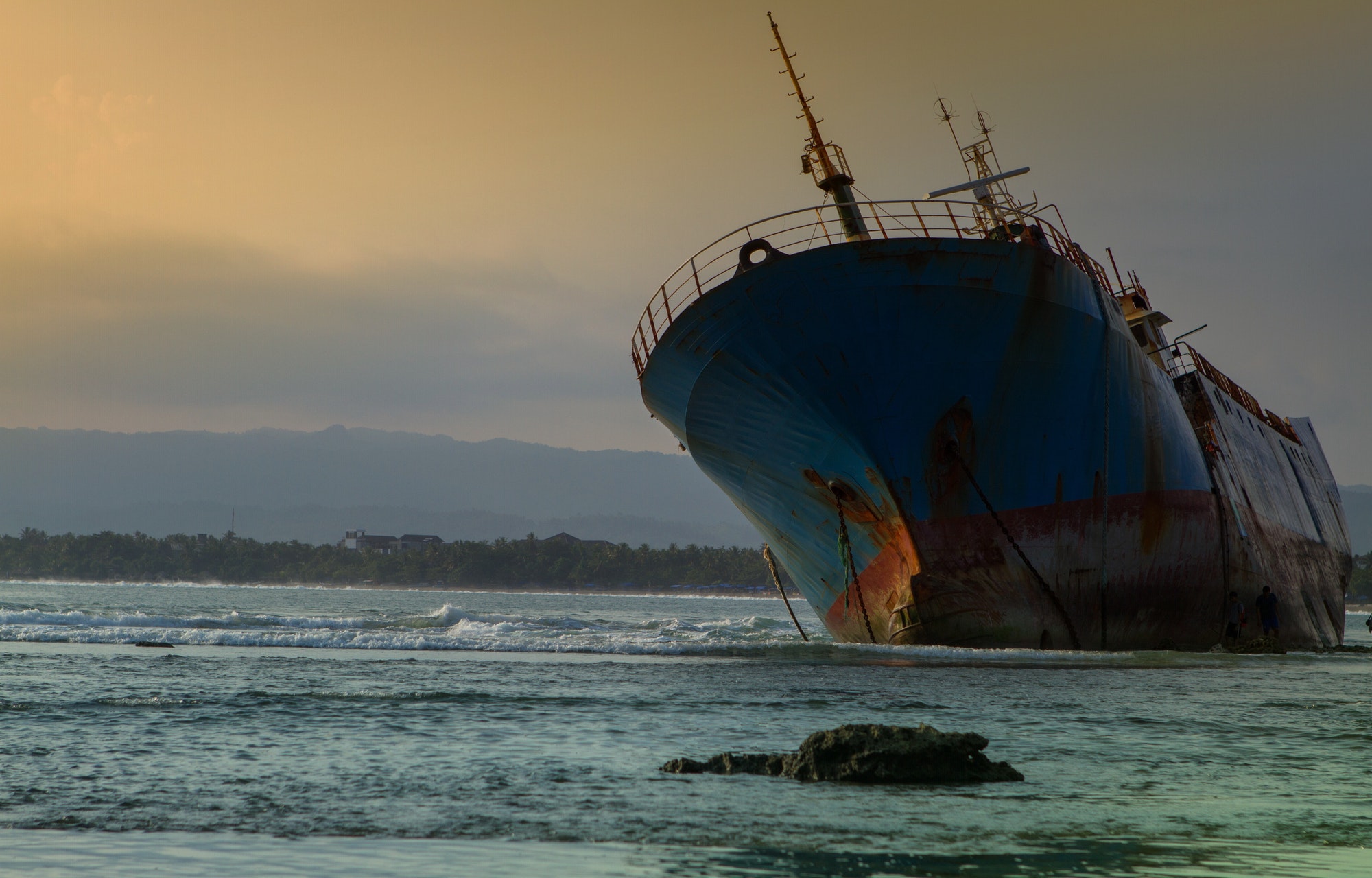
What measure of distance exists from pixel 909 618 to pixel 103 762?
11.3 meters

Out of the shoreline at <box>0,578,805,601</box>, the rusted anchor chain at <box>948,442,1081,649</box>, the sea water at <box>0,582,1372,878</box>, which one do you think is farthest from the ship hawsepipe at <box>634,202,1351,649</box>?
the shoreline at <box>0,578,805,601</box>

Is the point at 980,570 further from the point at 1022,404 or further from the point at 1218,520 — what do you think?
the point at 1218,520

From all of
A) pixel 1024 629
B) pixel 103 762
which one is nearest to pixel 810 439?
pixel 1024 629

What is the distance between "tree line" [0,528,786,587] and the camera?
141 meters

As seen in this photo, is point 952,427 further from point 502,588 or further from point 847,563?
point 502,588

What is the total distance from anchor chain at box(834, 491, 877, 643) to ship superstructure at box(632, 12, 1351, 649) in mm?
75

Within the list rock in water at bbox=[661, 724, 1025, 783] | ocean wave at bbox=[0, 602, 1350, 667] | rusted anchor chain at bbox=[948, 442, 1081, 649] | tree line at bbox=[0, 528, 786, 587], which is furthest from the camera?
tree line at bbox=[0, 528, 786, 587]

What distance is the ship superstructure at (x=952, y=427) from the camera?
1502 centimetres

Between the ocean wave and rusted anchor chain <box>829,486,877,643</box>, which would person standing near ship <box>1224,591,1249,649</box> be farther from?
rusted anchor chain <box>829,486,877,643</box>

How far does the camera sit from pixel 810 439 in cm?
1576

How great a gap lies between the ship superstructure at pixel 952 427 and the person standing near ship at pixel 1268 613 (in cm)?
242

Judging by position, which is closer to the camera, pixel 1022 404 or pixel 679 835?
pixel 679 835

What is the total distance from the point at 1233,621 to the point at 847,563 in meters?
7.44

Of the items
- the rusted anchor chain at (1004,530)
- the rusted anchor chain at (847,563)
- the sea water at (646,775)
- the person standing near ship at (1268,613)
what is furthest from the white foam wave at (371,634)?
the person standing near ship at (1268,613)
